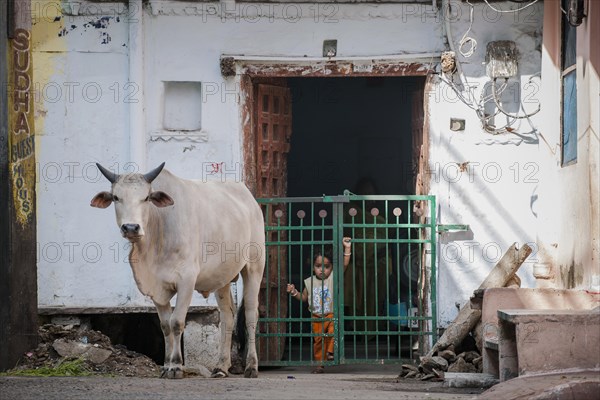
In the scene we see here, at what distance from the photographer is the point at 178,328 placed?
394 inches

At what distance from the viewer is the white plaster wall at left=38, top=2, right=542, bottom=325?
1282cm

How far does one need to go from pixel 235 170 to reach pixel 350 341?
152 inches

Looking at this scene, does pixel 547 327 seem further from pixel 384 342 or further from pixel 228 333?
pixel 384 342

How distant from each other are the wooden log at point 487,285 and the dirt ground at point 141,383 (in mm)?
601

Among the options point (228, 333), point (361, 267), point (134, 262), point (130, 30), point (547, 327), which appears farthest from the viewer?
point (361, 267)

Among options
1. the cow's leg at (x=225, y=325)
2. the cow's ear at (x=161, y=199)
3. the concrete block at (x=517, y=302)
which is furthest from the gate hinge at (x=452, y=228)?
the cow's ear at (x=161, y=199)

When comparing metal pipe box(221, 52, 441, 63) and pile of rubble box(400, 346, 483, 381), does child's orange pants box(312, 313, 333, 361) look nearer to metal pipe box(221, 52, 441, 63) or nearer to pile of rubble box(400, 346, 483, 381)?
pile of rubble box(400, 346, 483, 381)

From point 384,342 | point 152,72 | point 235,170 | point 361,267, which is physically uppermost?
point 152,72

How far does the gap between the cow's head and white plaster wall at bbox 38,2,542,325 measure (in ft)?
9.83

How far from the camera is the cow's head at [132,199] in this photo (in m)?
9.55

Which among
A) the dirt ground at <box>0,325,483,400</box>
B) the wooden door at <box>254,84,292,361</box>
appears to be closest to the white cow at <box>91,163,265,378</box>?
the dirt ground at <box>0,325,483,400</box>

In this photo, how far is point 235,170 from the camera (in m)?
12.9

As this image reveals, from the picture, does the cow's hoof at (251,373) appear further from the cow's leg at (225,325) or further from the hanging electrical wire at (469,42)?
the hanging electrical wire at (469,42)

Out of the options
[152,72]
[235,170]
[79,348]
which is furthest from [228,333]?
[152,72]
